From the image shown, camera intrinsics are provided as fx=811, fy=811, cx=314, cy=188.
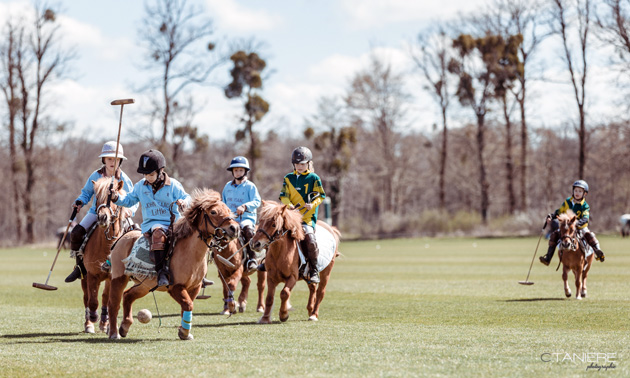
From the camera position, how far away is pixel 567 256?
16.3 m

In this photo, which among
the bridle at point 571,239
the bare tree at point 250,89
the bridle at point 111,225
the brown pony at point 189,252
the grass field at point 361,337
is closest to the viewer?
the grass field at point 361,337

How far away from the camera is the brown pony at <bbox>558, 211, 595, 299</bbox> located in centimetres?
1592

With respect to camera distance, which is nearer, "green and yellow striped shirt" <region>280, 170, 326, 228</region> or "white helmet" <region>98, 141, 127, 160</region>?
"white helmet" <region>98, 141, 127, 160</region>

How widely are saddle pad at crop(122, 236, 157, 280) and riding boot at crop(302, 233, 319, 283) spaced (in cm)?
309

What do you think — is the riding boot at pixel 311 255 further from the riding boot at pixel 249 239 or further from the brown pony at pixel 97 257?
the brown pony at pixel 97 257

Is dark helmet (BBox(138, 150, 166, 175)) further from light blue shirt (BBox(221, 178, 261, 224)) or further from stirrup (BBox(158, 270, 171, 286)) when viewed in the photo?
light blue shirt (BBox(221, 178, 261, 224))

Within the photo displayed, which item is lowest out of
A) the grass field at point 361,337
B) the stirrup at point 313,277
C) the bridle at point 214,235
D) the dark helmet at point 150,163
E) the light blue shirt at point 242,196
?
the grass field at point 361,337

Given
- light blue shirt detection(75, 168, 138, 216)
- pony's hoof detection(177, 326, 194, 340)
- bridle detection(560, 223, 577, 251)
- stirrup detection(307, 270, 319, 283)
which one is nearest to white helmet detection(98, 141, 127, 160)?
light blue shirt detection(75, 168, 138, 216)

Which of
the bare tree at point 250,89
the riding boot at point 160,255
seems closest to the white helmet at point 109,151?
the riding boot at point 160,255

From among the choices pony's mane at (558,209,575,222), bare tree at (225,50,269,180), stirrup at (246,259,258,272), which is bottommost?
stirrup at (246,259,258,272)

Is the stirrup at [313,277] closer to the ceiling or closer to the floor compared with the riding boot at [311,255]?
closer to the floor

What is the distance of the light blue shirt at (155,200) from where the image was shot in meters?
10.3

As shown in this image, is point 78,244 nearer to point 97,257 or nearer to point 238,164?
point 97,257

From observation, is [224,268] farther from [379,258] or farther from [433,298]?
[379,258]
